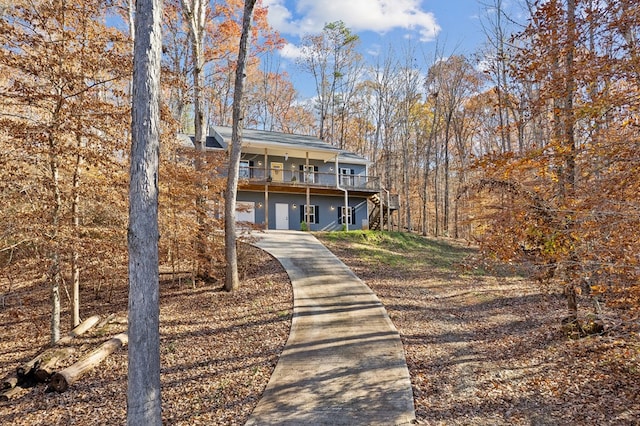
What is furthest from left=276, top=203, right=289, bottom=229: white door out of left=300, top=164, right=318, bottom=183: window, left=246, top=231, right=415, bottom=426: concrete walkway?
left=246, top=231, right=415, bottom=426: concrete walkway

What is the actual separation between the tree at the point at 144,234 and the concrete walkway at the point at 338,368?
138 centimetres

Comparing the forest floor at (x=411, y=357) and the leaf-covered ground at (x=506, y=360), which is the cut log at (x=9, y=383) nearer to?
the forest floor at (x=411, y=357)

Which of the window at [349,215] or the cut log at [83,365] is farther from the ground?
the window at [349,215]

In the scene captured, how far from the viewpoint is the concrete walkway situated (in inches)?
180

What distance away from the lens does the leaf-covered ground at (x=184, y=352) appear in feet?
15.7

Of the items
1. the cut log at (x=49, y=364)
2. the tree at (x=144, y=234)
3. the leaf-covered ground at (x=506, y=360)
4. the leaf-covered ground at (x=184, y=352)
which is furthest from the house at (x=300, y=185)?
the tree at (x=144, y=234)

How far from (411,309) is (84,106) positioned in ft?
27.3

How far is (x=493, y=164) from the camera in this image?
6.41 meters

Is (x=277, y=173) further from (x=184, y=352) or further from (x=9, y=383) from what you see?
(x=9, y=383)

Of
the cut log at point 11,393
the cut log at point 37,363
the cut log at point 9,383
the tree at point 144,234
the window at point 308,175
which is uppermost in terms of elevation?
the window at point 308,175

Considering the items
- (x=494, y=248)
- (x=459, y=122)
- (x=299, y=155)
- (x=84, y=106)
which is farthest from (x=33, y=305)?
(x=459, y=122)

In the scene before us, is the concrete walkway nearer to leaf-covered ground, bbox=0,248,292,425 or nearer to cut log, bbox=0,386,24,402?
leaf-covered ground, bbox=0,248,292,425

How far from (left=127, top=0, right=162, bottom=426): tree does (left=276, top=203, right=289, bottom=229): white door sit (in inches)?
700

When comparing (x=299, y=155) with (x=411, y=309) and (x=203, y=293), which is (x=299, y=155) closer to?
(x=203, y=293)
